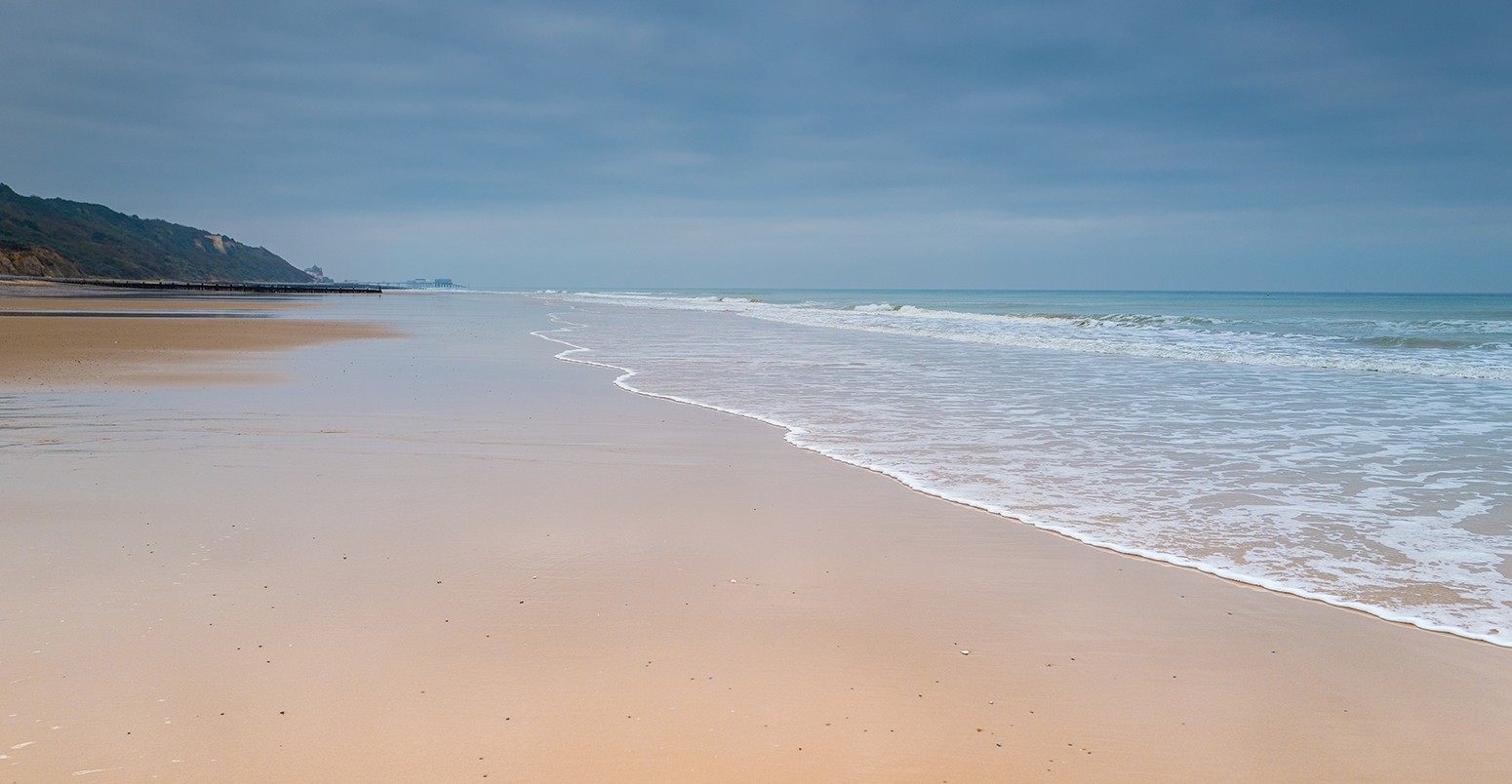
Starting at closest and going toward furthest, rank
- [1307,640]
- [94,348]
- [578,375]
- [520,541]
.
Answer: [1307,640] → [520,541] → [578,375] → [94,348]

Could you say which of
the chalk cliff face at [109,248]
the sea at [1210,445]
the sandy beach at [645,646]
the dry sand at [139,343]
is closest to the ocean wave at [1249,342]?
the sea at [1210,445]

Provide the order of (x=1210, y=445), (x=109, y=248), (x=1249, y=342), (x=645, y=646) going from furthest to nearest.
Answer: (x=109, y=248), (x=1249, y=342), (x=1210, y=445), (x=645, y=646)

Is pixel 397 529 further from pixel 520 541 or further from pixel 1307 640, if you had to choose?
pixel 1307 640

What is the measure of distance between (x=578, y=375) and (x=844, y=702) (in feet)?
34.1

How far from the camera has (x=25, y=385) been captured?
9.95 meters

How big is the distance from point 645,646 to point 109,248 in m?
136

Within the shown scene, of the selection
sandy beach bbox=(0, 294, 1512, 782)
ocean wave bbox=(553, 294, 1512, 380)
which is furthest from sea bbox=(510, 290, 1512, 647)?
sandy beach bbox=(0, 294, 1512, 782)

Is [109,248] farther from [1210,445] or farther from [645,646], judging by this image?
[645,646]

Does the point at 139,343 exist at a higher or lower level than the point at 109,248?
lower

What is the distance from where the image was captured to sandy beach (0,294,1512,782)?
248 centimetres

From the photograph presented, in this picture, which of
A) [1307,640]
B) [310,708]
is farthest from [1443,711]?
[310,708]

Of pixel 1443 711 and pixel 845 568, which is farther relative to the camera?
pixel 845 568

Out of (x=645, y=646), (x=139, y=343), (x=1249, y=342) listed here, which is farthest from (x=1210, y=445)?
(x=139, y=343)

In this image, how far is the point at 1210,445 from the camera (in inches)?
296
